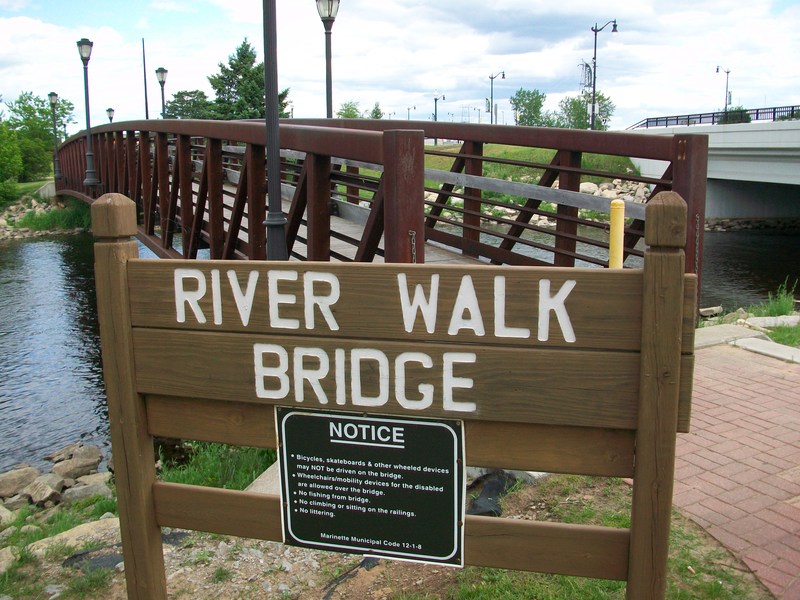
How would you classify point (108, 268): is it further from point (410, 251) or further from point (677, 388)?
point (410, 251)

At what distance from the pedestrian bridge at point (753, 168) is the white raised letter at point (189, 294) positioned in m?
18.6

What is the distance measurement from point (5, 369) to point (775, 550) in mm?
14362

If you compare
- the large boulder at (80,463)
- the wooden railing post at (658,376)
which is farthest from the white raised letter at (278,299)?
the large boulder at (80,463)

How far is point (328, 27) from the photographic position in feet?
43.7

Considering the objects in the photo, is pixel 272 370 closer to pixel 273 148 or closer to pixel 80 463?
pixel 273 148

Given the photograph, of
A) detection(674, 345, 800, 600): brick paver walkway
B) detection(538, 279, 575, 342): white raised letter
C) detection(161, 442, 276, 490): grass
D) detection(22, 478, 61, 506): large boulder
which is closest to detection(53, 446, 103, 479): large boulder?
detection(22, 478, 61, 506): large boulder

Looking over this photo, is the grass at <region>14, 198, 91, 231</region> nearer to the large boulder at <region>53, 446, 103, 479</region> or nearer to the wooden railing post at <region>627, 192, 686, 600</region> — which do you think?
the large boulder at <region>53, 446, 103, 479</region>

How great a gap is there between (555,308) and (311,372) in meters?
0.74

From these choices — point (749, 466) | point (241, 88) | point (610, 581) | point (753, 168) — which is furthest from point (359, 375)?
point (241, 88)

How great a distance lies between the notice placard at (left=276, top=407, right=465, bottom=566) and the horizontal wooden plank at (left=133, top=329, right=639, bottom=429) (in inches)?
2.8

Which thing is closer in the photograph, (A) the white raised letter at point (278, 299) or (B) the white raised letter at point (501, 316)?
(B) the white raised letter at point (501, 316)

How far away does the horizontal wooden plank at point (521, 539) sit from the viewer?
2.27 metres

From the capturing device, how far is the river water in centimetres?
1147

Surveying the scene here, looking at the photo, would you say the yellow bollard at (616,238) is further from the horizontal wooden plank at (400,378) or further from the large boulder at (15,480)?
the large boulder at (15,480)
